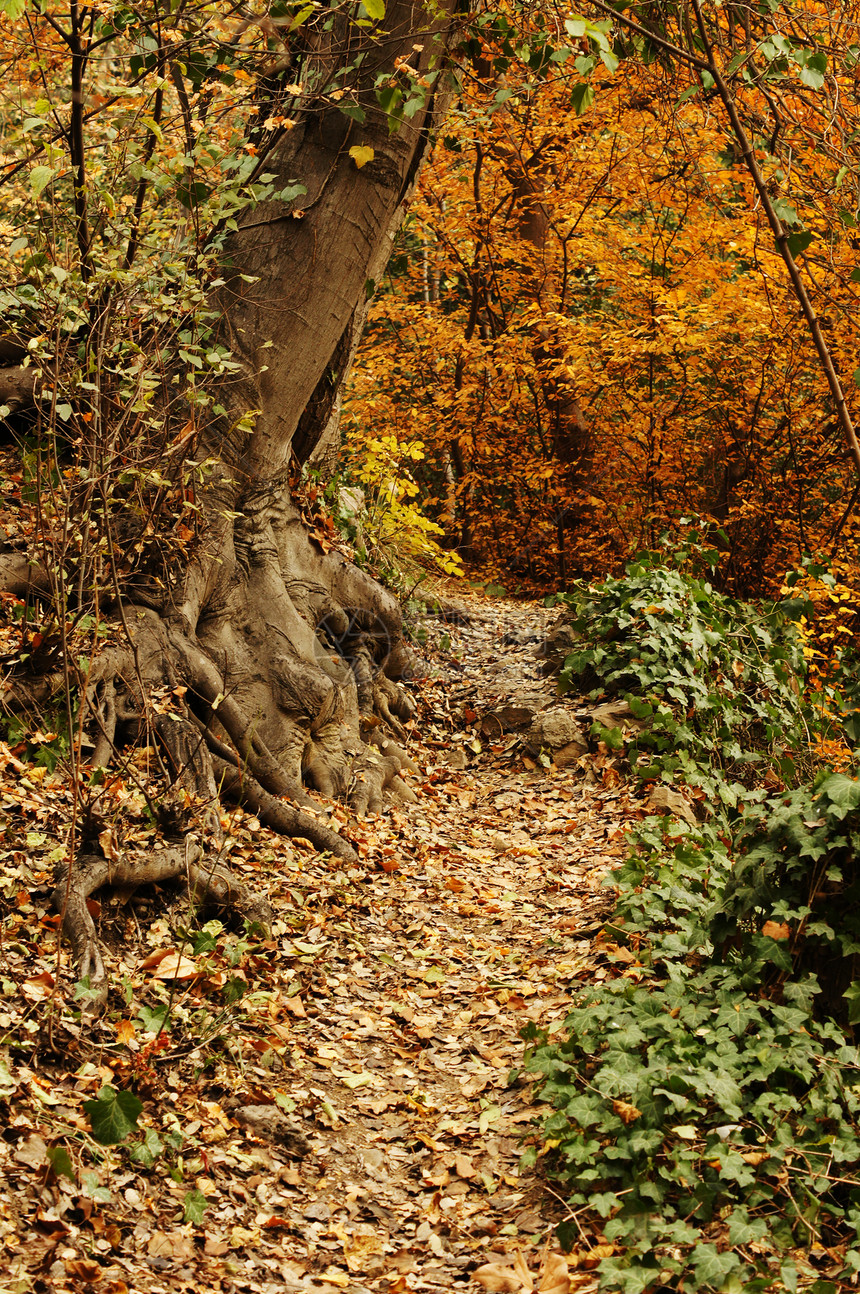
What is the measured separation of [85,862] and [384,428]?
1128 centimetres

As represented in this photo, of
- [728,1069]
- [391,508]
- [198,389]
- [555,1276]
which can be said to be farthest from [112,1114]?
[391,508]

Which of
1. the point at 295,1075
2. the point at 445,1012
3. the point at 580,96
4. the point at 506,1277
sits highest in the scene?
the point at 580,96

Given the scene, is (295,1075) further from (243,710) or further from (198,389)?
(198,389)

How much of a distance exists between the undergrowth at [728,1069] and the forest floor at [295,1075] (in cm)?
20

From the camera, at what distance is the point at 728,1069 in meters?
3.11

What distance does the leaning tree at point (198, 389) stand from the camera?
13.0 feet

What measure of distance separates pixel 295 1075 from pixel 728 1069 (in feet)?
5.44

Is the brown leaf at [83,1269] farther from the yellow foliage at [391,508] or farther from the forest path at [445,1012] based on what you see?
the yellow foliage at [391,508]

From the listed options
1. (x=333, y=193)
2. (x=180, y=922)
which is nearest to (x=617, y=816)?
(x=180, y=922)

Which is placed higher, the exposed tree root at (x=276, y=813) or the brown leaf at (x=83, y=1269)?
the exposed tree root at (x=276, y=813)

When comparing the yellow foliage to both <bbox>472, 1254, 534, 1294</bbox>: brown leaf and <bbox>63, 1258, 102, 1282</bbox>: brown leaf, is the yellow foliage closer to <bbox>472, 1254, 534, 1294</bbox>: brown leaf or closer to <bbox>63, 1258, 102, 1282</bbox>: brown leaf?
<bbox>472, 1254, 534, 1294</bbox>: brown leaf

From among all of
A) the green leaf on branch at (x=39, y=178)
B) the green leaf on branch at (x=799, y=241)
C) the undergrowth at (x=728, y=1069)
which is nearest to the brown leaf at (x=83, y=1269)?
the undergrowth at (x=728, y=1069)

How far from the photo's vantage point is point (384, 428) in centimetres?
1423

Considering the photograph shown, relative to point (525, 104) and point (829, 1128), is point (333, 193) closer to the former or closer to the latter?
point (829, 1128)
